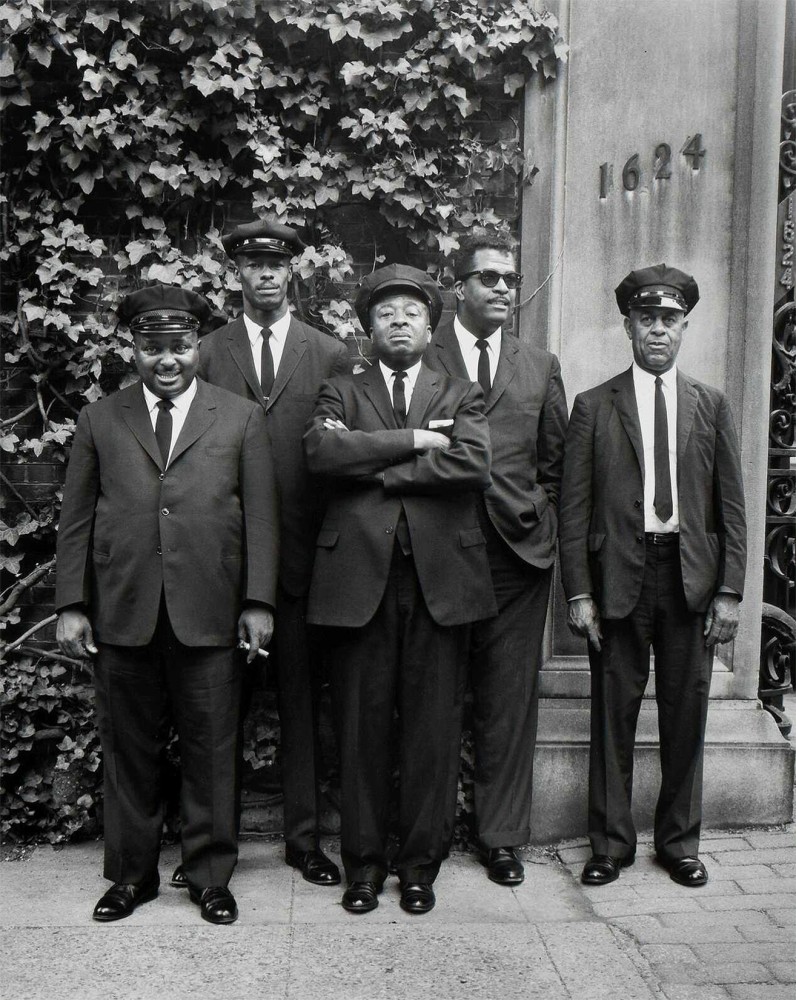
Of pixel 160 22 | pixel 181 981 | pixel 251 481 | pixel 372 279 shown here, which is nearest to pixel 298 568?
pixel 251 481

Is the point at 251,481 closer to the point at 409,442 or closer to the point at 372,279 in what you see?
the point at 409,442

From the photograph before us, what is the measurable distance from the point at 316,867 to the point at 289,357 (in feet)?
6.63

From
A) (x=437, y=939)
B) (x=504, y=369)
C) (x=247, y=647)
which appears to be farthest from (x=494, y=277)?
(x=437, y=939)

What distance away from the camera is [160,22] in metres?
4.88

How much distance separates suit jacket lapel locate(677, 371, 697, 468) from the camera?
4188mm

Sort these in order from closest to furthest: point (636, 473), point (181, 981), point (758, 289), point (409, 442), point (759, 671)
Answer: point (181, 981)
point (409, 442)
point (636, 473)
point (758, 289)
point (759, 671)

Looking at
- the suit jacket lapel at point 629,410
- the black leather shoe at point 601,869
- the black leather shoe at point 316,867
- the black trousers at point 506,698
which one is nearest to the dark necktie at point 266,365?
the black trousers at point 506,698

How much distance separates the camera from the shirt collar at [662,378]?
4.28m

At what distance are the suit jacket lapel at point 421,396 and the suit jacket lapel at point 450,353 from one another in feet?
0.86

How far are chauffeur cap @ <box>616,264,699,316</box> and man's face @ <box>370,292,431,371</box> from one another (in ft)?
2.84

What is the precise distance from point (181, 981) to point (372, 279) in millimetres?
2490

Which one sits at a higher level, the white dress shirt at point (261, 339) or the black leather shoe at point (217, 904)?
the white dress shirt at point (261, 339)

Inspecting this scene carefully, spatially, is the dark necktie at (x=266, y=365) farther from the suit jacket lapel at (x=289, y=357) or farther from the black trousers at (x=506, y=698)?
the black trousers at (x=506, y=698)

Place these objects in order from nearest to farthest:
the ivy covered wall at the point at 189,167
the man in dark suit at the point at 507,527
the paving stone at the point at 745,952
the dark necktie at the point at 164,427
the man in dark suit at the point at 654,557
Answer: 1. the paving stone at the point at 745,952
2. the dark necktie at the point at 164,427
3. the man in dark suit at the point at 654,557
4. the man in dark suit at the point at 507,527
5. the ivy covered wall at the point at 189,167
